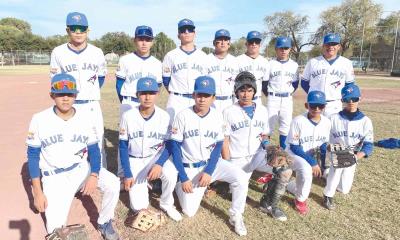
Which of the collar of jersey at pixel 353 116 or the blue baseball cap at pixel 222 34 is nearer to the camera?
the collar of jersey at pixel 353 116

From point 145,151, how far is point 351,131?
2.71 meters

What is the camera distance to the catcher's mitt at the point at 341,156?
4.20 m

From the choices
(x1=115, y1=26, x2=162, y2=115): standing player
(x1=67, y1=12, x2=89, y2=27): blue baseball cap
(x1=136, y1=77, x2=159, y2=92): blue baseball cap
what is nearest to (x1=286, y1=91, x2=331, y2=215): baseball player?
(x1=136, y1=77, x2=159, y2=92): blue baseball cap

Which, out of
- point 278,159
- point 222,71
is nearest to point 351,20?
point 222,71

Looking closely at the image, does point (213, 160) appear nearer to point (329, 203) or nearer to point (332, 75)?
point (329, 203)

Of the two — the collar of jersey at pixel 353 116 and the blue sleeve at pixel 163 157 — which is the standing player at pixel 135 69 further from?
the collar of jersey at pixel 353 116

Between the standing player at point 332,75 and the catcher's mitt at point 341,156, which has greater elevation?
the standing player at point 332,75

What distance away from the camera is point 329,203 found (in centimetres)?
417

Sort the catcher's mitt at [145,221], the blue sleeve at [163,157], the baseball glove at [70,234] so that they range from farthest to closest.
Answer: the blue sleeve at [163,157] → the catcher's mitt at [145,221] → the baseball glove at [70,234]

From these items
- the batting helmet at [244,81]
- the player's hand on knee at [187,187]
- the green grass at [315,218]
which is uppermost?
the batting helmet at [244,81]

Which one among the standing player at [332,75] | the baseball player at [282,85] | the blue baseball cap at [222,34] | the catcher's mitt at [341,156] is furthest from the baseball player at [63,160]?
the standing player at [332,75]

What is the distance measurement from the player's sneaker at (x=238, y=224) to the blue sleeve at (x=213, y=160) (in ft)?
1.75

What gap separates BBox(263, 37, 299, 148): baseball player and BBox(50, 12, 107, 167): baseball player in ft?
9.26

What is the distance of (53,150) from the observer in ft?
10.8
